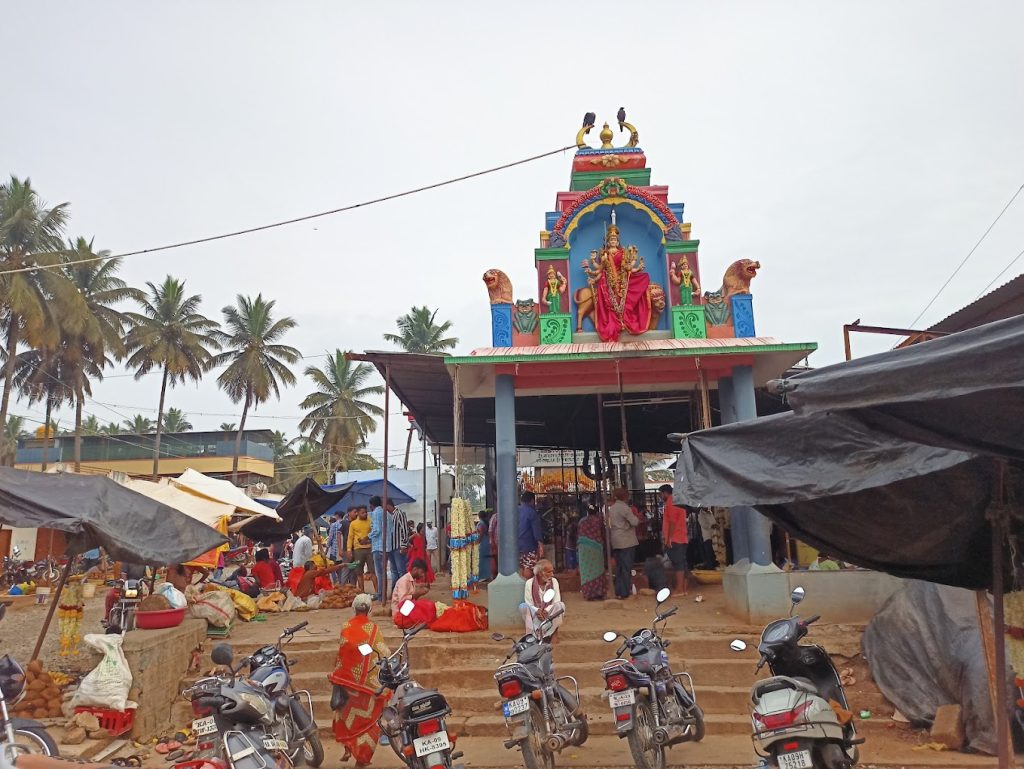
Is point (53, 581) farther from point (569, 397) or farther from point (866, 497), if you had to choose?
point (866, 497)

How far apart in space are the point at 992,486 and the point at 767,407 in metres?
10.4

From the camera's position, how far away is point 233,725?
16.3 ft

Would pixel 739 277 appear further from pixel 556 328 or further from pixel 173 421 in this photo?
pixel 173 421

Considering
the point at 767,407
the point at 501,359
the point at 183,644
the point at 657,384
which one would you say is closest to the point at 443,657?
the point at 183,644

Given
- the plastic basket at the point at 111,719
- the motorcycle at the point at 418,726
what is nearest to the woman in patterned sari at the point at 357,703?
the motorcycle at the point at 418,726

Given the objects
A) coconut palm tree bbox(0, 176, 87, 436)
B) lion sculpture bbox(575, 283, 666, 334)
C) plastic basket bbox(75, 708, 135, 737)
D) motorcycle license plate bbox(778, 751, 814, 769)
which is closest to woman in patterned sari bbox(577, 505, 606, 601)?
lion sculpture bbox(575, 283, 666, 334)

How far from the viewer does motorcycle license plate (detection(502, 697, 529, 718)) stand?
5.49 m

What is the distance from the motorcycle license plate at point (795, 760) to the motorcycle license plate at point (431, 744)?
89.9 inches

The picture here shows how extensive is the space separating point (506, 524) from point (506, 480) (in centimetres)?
63

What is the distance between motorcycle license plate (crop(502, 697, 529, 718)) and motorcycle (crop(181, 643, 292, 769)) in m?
1.69

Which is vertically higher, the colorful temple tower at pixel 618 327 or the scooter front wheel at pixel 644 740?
the colorful temple tower at pixel 618 327

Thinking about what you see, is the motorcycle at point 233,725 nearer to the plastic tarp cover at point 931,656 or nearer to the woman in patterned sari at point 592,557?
the plastic tarp cover at point 931,656

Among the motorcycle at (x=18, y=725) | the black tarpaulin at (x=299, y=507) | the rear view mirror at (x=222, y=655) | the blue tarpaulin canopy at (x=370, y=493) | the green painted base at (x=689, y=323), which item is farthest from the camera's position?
the blue tarpaulin canopy at (x=370, y=493)

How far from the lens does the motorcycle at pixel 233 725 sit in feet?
15.5
